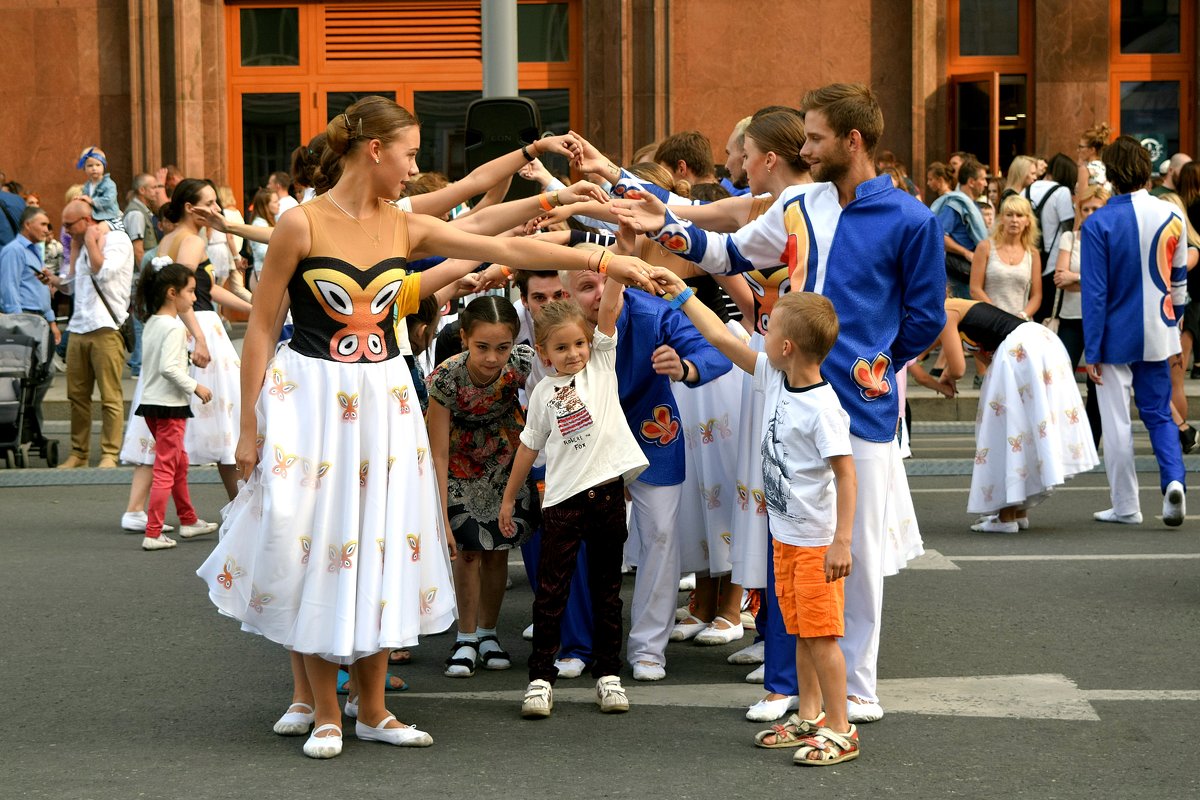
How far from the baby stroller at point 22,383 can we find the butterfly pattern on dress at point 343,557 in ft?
26.0

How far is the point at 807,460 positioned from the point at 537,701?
1.30 metres

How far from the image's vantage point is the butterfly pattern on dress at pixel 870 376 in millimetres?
5641

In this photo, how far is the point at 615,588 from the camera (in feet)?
20.6

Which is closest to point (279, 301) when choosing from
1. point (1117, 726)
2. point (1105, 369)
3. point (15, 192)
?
point (1117, 726)

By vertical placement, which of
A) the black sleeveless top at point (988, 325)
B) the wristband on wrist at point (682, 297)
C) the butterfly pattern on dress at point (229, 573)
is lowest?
the butterfly pattern on dress at point (229, 573)

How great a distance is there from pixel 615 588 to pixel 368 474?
1.20m

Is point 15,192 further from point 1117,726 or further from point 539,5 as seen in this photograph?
point 1117,726

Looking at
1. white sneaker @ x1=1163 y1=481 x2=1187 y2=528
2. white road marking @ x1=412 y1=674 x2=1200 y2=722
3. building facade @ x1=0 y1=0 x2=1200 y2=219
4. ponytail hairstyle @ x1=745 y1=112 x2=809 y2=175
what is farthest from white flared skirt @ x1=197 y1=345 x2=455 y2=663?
building facade @ x1=0 y1=0 x2=1200 y2=219

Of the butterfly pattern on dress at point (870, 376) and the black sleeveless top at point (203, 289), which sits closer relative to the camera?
the butterfly pattern on dress at point (870, 376)

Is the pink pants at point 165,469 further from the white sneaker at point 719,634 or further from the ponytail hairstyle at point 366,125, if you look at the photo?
the ponytail hairstyle at point 366,125

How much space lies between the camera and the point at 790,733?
5.54 m

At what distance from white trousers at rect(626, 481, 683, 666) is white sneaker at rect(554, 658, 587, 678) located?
208 mm

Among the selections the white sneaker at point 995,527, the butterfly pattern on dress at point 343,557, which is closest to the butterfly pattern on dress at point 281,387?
the butterfly pattern on dress at point 343,557

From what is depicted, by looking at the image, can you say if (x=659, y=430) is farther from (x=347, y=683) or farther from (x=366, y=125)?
(x=366, y=125)
